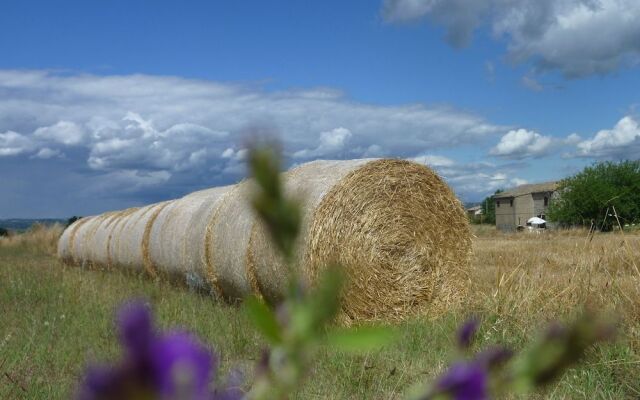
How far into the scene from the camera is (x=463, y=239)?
8.05m

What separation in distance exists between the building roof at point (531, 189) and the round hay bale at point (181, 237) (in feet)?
168

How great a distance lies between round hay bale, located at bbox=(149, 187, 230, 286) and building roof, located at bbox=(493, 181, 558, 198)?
51.1 m

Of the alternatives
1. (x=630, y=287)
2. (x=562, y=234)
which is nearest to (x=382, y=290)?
(x=630, y=287)

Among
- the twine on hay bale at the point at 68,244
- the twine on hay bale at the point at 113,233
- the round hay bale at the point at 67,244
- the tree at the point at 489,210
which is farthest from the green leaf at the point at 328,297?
the tree at the point at 489,210

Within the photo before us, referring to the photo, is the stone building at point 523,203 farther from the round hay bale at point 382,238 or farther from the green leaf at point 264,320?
the green leaf at point 264,320

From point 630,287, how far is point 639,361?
148 centimetres

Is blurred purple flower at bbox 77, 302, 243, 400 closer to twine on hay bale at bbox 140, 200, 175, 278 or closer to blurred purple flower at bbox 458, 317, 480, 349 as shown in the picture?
blurred purple flower at bbox 458, 317, 480, 349

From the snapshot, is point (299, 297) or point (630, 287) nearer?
point (299, 297)

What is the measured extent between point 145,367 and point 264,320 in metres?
0.10

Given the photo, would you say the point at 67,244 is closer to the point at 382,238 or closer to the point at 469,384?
the point at 382,238

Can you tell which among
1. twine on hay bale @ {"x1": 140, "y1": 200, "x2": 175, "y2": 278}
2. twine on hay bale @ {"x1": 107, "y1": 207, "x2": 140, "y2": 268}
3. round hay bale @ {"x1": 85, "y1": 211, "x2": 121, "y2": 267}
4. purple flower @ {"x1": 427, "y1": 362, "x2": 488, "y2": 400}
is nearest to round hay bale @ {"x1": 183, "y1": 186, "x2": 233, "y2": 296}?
twine on hay bale @ {"x1": 140, "y1": 200, "x2": 175, "y2": 278}

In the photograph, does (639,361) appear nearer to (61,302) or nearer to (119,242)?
(61,302)

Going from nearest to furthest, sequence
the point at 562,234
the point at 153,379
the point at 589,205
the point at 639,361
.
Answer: the point at 153,379 < the point at 639,361 < the point at 562,234 < the point at 589,205

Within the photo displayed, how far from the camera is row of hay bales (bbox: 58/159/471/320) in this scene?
683 centimetres
